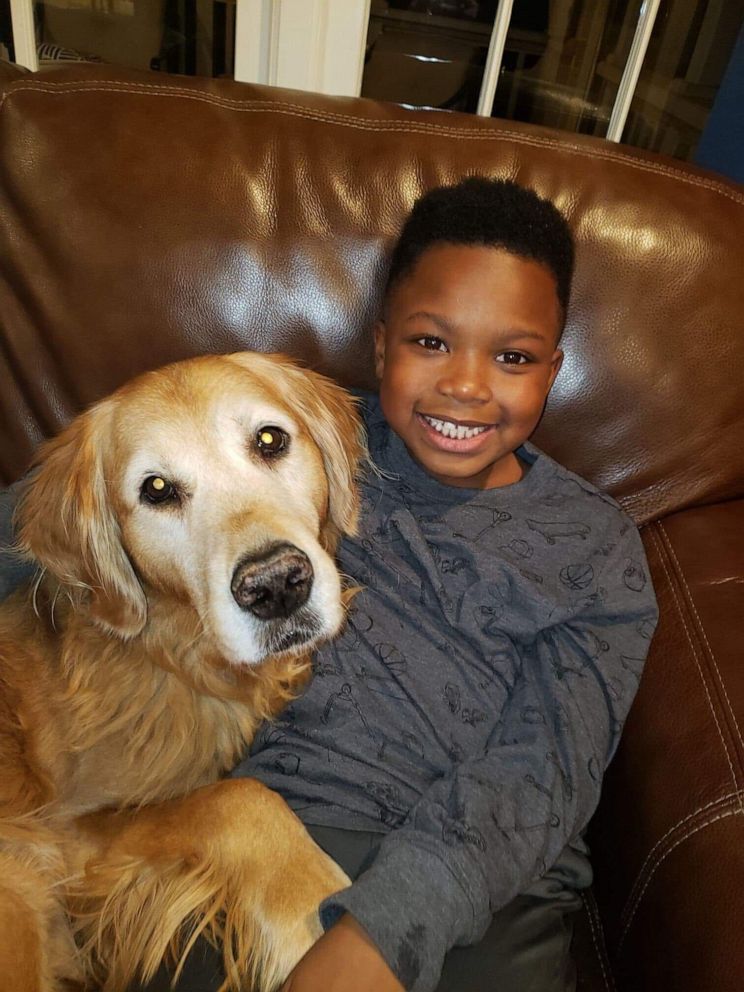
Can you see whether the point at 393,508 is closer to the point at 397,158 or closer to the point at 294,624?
the point at 294,624

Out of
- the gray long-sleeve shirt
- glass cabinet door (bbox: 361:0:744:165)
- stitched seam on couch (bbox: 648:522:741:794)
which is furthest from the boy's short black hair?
glass cabinet door (bbox: 361:0:744:165)

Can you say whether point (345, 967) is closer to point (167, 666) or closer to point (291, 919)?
point (291, 919)

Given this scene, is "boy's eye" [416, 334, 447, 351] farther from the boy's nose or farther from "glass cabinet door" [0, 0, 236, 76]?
"glass cabinet door" [0, 0, 236, 76]

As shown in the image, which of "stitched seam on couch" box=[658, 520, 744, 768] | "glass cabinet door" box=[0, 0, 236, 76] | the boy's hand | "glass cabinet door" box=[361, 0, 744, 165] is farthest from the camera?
"glass cabinet door" box=[361, 0, 744, 165]

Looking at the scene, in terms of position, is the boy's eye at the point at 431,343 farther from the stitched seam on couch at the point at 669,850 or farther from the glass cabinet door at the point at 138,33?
the glass cabinet door at the point at 138,33

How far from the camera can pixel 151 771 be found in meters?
1.30

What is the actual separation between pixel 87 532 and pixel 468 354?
2.54 ft

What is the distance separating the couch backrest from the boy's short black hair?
0.05 m

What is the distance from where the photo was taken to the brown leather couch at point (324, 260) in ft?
5.04

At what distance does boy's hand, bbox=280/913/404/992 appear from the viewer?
1.00 metres

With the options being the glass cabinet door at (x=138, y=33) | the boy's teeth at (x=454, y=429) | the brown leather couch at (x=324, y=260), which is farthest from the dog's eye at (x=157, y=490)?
the glass cabinet door at (x=138, y=33)

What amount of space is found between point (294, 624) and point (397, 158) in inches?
41.1

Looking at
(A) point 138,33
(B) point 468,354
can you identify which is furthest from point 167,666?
(A) point 138,33

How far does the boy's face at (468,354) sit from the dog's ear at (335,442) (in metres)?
0.11
